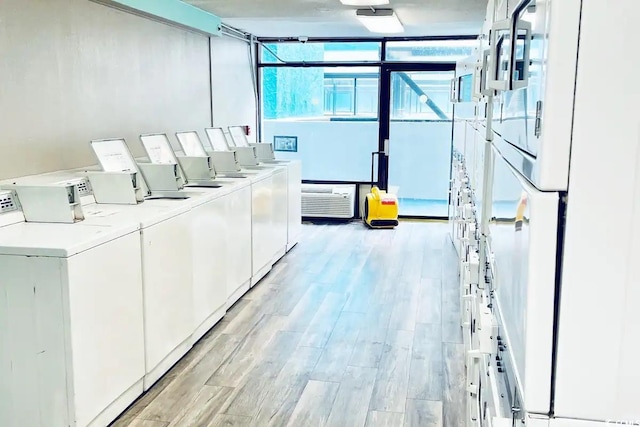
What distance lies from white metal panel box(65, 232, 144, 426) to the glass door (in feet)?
17.4

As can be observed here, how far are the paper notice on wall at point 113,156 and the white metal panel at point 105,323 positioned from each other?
788 mm

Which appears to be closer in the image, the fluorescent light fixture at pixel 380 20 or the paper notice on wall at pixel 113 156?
the paper notice on wall at pixel 113 156

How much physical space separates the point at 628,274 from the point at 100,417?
7.91 feet

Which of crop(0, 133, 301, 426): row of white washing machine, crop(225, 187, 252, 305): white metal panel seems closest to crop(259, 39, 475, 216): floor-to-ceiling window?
crop(225, 187, 252, 305): white metal panel

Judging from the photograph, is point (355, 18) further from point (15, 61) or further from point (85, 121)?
point (15, 61)

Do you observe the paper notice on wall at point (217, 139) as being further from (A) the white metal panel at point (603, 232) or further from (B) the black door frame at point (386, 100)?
(A) the white metal panel at point (603, 232)

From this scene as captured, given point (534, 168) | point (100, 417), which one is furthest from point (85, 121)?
point (534, 168)

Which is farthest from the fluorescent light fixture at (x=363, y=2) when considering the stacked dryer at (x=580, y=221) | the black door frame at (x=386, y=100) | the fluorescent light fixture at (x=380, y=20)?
the stacked dryer at (x=580, y=221)

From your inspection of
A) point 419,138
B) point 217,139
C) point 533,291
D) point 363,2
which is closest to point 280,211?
point 217,139

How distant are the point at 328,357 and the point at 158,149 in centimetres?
186

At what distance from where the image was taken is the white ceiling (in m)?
4.98

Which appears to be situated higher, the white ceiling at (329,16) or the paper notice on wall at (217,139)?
the white ceiling at (329,16)

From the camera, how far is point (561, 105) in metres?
0.78

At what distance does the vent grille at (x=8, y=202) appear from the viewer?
2710 millimetres
